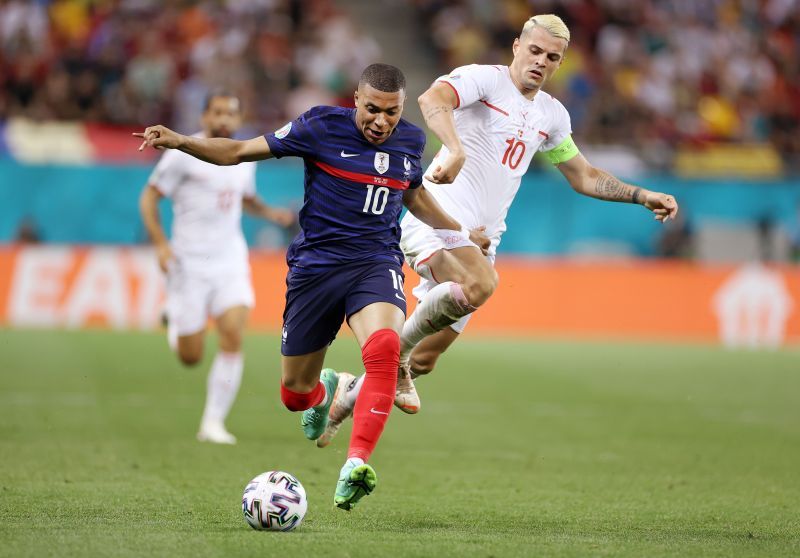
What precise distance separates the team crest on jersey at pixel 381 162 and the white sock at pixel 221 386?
4.06m

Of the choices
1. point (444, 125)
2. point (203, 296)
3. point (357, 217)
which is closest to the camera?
point (357, 217)

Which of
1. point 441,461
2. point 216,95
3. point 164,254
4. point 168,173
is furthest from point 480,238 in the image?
point 168,173

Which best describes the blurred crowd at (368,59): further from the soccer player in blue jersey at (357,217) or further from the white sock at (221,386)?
the soccer player in blue jersey at (357,217)

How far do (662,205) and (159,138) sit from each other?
3.16 metres

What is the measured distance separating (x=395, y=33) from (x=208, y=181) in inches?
664

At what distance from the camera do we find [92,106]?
21.6m

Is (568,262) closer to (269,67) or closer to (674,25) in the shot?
(269,67)

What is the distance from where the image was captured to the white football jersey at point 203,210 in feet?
36.5

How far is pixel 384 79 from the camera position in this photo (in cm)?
693

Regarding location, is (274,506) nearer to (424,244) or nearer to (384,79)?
(384,79)

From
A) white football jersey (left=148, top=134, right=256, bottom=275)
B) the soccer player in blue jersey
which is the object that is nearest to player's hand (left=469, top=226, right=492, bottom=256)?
the soccer player in blue jersey

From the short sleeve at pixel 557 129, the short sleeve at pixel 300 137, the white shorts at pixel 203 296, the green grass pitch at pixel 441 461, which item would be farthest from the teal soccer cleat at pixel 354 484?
the white shorts at pixel 203 296

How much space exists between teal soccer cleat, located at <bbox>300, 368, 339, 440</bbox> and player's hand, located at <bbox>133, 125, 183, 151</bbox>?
7.60ft

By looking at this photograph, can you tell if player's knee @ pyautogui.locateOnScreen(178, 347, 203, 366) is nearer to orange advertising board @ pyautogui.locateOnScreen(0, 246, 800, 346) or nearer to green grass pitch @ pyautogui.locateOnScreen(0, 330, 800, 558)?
green grass pitch @ pyautogui.locateOnScreen(0, 330, 800, 558)
